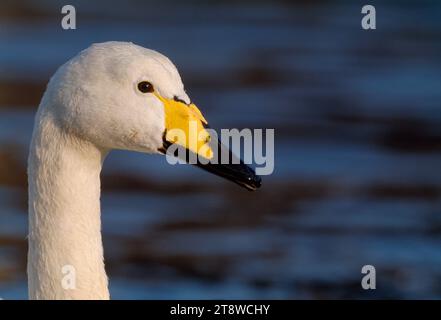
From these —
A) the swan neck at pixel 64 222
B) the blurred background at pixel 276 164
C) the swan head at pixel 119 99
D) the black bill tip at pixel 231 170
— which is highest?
the blurred background at pixel 276 164

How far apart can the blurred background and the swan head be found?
11.5 feet

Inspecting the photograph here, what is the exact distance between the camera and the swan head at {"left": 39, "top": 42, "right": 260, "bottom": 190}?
5.86 m

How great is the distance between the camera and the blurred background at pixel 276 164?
33.4 feet

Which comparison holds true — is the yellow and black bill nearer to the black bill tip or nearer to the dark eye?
the black bill tip

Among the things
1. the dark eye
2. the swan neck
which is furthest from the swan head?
the swan neck

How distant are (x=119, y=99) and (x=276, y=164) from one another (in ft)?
21.3

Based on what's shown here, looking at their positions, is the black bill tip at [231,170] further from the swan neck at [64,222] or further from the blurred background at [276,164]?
the blurred background at [276,164]

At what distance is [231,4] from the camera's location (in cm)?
2073

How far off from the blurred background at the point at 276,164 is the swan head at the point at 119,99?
11.5 feet

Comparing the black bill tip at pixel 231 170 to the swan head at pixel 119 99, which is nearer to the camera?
the swan head at pixel 119 99

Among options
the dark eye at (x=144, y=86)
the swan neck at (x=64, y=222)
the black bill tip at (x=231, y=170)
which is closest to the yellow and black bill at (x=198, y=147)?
the black bill tip at (x=231, y=170)
